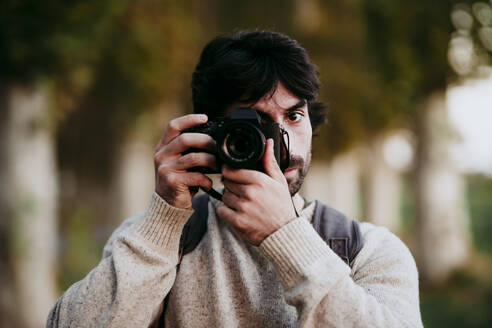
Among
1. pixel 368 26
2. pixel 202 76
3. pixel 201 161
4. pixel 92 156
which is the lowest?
pixel 92 156

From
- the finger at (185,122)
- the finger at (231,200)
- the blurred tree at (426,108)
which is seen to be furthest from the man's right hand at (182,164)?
the blurred tree at (426,108)

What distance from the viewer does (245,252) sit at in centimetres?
175

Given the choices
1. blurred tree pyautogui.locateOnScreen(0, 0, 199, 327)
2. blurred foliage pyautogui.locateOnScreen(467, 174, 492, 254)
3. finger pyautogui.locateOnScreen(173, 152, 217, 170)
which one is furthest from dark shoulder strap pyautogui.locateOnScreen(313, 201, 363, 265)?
blurred foliage pyautogui.locateOnScreen(467, 174, 492, 254)

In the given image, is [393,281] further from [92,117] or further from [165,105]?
[92,117]

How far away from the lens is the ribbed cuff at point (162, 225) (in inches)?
62.5

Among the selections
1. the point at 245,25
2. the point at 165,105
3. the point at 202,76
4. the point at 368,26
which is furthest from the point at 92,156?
the point at 202,76

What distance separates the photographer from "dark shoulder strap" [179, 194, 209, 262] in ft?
5.74

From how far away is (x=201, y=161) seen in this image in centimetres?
158

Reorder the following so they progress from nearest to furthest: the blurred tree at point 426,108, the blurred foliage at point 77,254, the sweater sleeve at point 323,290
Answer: the sweater sleeve at point 323,290 → the blurred tree at point 426,108 → the blurred foliage at point 77,254

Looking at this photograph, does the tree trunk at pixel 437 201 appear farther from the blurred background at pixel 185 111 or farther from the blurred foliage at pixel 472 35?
the blurred foliage at pixel 472 35

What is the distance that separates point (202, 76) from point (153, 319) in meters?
0.93

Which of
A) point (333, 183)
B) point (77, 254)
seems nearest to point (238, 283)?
point (77, 254)

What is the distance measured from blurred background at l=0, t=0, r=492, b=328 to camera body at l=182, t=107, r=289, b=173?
1142mm

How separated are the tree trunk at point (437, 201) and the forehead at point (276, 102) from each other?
6492mm
